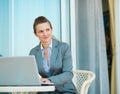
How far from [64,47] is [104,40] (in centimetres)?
117

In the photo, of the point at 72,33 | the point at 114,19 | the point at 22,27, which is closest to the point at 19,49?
the point at 22,27

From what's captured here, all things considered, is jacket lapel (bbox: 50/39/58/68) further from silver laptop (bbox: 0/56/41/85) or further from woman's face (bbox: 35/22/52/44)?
silver laptop (bbox: 0/56/41/85)

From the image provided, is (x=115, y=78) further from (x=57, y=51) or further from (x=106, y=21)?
(x=57, y=51)

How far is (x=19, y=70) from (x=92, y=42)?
1.78 m

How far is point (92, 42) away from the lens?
3.53 m

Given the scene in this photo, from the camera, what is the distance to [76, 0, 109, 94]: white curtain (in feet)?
11.3

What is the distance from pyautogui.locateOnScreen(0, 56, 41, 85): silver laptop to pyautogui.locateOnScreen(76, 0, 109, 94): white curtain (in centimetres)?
167

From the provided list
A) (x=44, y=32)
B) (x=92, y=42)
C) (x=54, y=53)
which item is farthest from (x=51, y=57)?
(x=92, y=42)

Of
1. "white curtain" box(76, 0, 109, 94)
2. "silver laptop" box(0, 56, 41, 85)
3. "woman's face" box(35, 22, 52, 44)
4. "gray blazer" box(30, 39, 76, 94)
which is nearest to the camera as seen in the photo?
"silver laptop" box(0, 56, 41, 85)

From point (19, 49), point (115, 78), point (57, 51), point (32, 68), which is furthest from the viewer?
point (115, 78)

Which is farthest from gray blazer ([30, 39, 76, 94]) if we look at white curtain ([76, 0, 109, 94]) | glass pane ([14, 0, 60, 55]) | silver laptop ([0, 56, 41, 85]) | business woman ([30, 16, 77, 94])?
white curtain ([76, 0, 109, 94])

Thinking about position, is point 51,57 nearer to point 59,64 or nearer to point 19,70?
point 59,64

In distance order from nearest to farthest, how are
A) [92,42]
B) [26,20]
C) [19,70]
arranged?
[19,70] < [26,20] < [92,42]

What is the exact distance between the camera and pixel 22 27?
325cm
